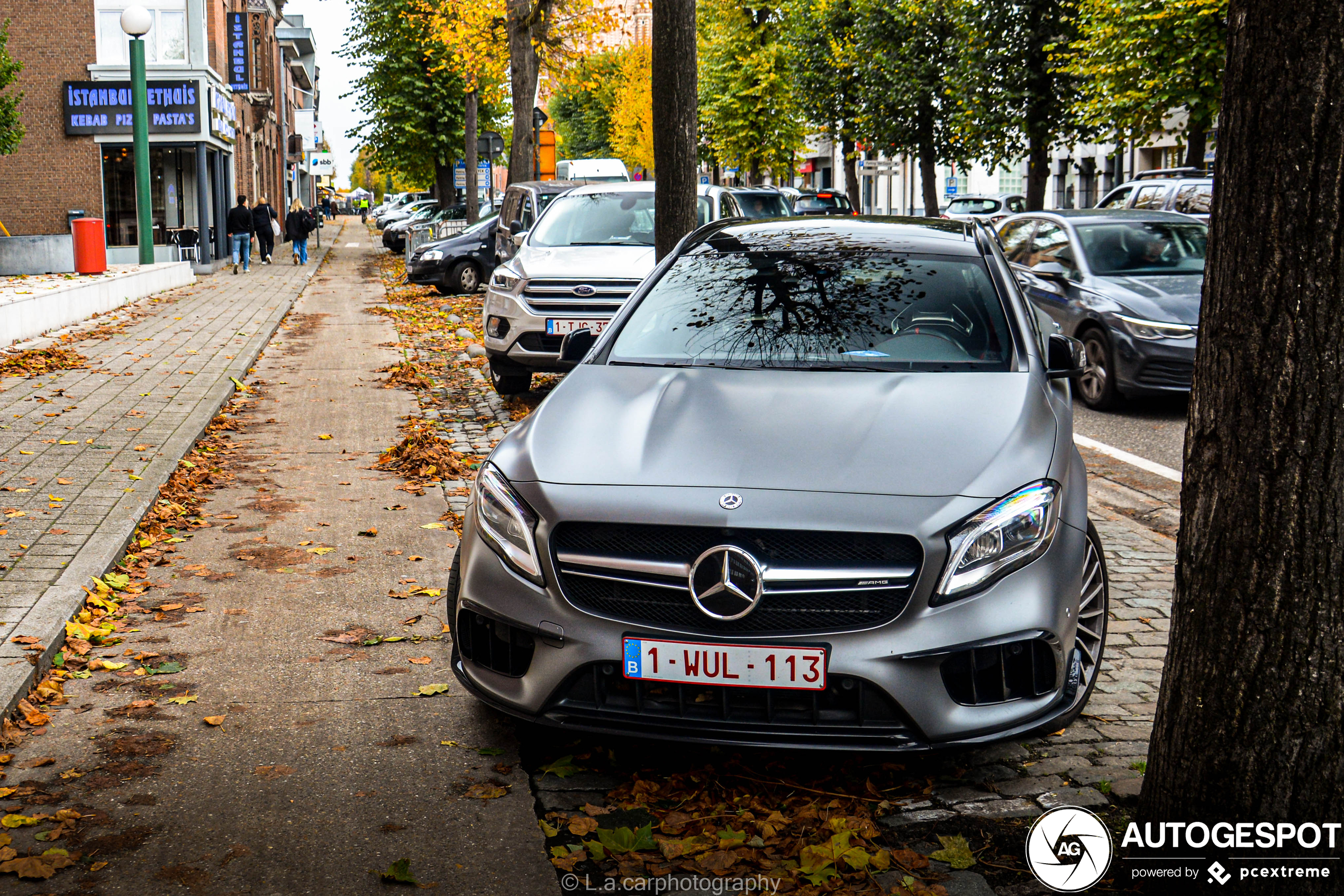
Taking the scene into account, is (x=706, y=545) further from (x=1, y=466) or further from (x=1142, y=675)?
(x=1, y=466)

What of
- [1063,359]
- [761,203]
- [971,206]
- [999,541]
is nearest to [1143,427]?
[1063,359]

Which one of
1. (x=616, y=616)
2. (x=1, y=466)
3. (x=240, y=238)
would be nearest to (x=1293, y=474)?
(x=616, y=616)

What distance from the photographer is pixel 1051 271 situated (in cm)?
1247

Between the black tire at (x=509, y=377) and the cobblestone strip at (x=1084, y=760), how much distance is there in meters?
6.79

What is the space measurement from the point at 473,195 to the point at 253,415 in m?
27.9

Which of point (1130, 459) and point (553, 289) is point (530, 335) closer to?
point (553, 289)

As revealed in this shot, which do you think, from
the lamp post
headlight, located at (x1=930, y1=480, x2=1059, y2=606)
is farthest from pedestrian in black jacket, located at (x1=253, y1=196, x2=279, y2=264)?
headlight, located at (x1=930, y1=480, x2=1059, y2=606)

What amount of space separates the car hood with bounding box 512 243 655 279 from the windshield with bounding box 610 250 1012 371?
5.77 metres

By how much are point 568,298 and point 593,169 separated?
111ft

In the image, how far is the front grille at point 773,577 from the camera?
3533 mm

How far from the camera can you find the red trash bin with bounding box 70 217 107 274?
24000 mm

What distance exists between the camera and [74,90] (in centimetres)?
3403

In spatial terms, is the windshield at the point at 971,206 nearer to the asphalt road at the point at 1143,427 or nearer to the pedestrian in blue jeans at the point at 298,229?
the pedestrian in blue jeans at the point at 298,229

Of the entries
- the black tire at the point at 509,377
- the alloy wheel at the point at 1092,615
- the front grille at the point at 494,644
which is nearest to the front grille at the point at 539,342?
the black tire at the point at 509,377
